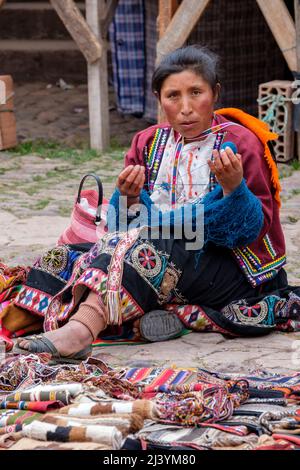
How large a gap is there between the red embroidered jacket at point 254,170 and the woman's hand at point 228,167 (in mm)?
261

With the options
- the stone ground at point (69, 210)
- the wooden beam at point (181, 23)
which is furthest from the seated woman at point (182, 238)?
the wooden beam at point (181, 23)

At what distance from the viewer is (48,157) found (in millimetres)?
8547

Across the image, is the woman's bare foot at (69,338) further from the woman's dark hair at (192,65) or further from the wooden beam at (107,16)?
the wooden beam at (107,16)

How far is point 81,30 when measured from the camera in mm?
8438

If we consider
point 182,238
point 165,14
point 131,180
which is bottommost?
point 182,238

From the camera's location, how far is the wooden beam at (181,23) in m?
7.90

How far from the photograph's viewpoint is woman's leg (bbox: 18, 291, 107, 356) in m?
3.69

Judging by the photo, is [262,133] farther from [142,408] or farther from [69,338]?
[142,408]

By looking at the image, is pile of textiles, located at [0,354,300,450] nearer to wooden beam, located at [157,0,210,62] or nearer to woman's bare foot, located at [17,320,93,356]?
woman's bare foot, located at [17,320,93,356]

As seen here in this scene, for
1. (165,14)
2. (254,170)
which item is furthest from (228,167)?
(165,14)

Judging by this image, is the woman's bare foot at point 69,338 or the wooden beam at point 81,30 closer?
the woman's bare foot at point 69,338

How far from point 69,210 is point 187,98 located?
9.13ft

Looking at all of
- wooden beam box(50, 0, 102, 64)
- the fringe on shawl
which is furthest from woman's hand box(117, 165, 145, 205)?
wooden beam box(50, 0, 102, 64)
